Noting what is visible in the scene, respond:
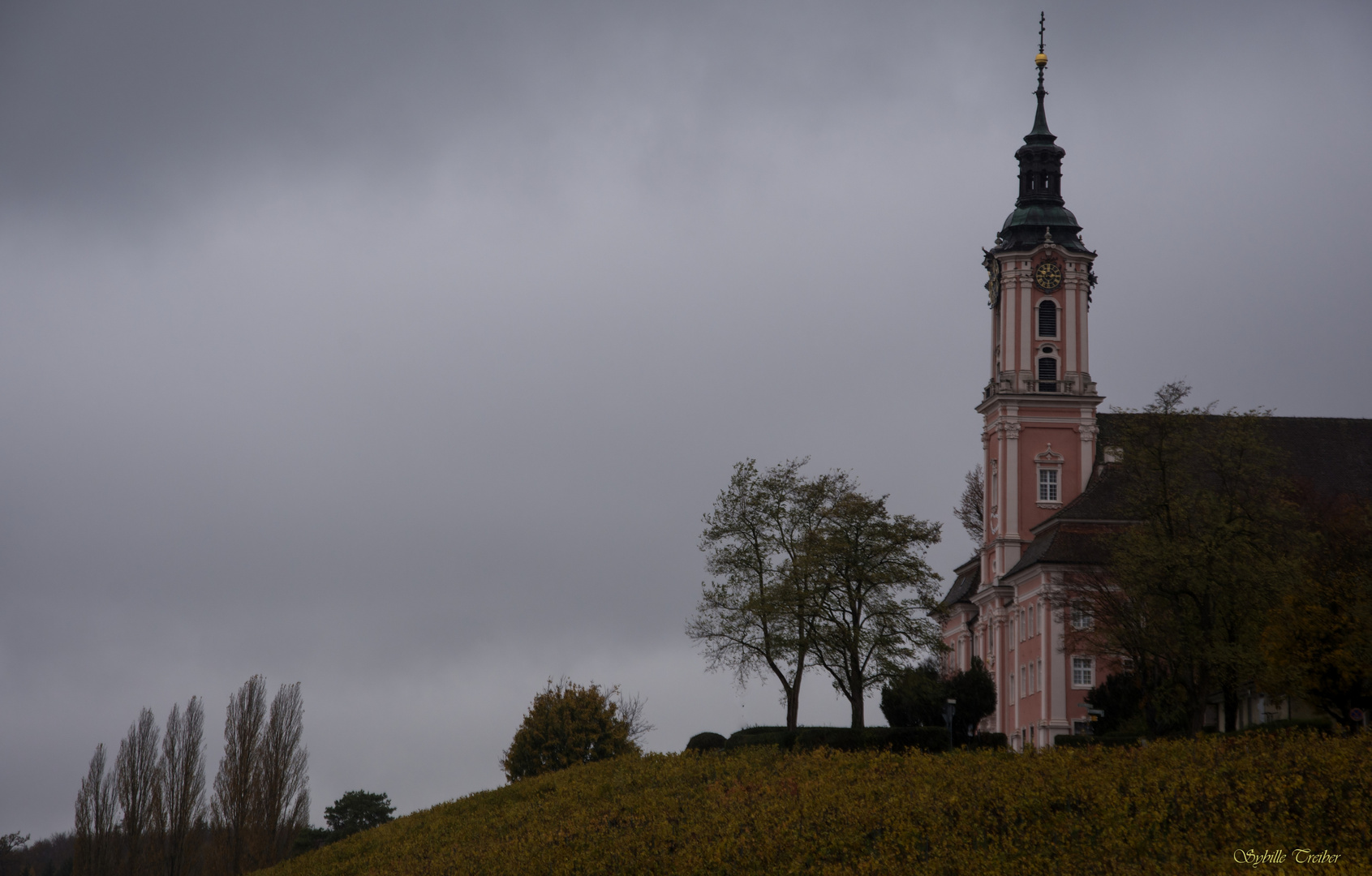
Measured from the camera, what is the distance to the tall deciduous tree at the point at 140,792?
179ft

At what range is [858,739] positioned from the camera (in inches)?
1462

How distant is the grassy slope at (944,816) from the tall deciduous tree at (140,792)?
22.8 meters

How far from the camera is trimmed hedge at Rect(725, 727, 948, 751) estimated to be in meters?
36.8

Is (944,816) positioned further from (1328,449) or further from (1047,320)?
(1047,320)

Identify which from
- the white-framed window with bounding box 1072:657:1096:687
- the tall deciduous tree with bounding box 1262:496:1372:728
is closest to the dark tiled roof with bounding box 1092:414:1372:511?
the white-framed window with bounding box 1072:657:1096:687

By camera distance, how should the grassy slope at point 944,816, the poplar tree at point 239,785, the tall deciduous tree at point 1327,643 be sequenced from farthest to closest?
1. the poplar tree at point 239,785
2. the tall deciduous tree at point 1327,643
3. the grassy slope at point 944,816

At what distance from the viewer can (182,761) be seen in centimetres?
5597

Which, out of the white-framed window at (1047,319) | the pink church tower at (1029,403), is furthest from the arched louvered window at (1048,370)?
the white-framed window at (1047,319)

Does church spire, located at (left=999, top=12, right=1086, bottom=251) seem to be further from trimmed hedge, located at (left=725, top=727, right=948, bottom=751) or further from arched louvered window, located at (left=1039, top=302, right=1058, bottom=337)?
trimmed hedge, located at (left=725, top=727, right=948, bottom=751)

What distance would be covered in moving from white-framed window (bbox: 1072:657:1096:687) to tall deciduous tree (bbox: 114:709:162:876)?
38935mm

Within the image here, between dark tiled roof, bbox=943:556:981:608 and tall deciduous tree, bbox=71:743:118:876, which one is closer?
tall deciduous tree, bbox=71:743:118:876

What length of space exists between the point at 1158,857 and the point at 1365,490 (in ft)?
187

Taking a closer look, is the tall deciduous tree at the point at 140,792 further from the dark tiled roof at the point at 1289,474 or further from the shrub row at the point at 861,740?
the dark tiled roof at the point at 1289,474

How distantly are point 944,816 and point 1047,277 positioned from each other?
192 feet
